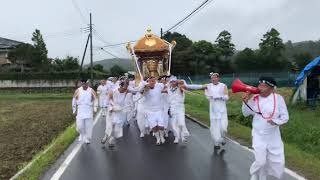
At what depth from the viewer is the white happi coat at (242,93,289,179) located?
8156 millimetres

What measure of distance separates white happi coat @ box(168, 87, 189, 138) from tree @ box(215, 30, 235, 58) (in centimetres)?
6127

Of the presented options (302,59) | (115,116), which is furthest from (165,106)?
(302,59)

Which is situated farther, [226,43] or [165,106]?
[226,43]

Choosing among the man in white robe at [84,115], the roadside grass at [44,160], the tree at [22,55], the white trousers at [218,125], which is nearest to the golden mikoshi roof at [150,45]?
the roadside grass at [44,160]

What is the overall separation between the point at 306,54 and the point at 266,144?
46.1 m

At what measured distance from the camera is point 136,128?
768 inches

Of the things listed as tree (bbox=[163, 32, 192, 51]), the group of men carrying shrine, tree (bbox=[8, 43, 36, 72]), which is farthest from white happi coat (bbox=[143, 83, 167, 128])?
tree (bbox=[163, 32, 192, 51])

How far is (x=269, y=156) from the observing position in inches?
324

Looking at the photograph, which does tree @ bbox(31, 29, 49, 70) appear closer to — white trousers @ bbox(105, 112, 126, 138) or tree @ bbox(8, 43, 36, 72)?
tree @ bbox(8, 43, 36, 72)

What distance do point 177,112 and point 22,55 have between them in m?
60.1

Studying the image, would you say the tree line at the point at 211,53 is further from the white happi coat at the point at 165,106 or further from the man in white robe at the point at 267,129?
the man in white robe at the point at 267,129

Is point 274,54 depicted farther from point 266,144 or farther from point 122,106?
point 266,144

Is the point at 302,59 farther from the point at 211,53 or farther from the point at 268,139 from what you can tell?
the point at 268,139

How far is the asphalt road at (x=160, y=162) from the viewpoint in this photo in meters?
10.0
